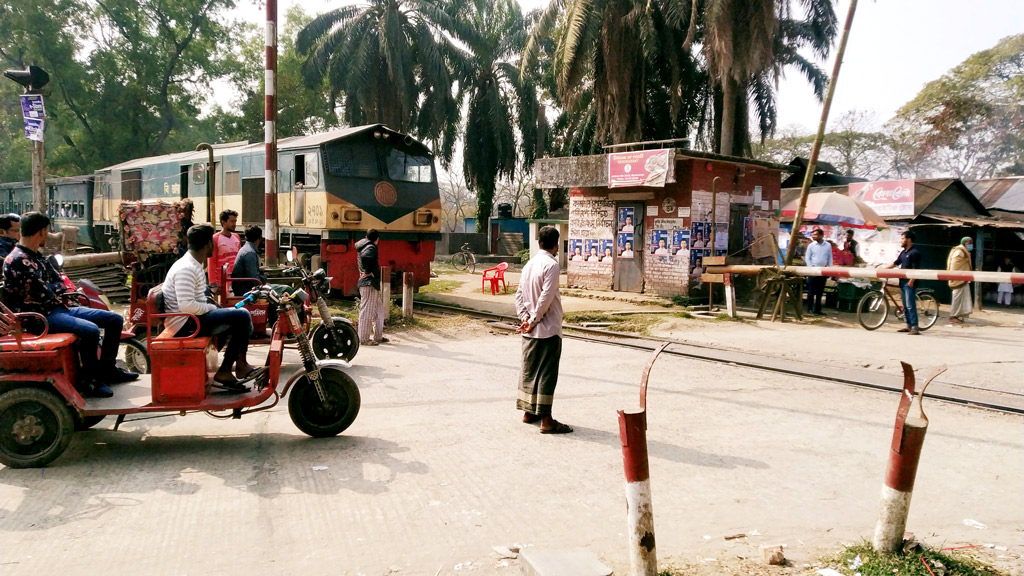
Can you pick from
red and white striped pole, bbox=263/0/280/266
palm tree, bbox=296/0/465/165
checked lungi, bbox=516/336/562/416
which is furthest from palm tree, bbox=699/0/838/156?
checked lungi, bbox=516/336/562/416

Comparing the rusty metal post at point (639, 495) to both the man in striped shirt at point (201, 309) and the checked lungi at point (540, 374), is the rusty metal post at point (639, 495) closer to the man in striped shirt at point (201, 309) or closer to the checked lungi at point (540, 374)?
the checked lungi at point (540, 374)

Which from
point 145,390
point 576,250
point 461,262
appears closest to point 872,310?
point 576,250

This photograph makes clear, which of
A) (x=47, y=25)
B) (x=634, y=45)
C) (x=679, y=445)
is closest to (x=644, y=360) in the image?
(x=679, y=445)

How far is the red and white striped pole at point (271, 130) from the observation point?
10.8 metres

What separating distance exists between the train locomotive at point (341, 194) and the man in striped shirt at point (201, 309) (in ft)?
26.0

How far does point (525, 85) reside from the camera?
118 ft

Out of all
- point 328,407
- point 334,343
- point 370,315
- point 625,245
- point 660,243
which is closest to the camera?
point 328,407

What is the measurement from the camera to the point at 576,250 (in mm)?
18797

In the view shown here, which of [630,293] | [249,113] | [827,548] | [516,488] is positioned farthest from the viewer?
[249,113]

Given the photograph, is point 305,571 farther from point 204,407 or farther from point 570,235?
point 570,235

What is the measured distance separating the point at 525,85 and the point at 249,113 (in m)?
16.0

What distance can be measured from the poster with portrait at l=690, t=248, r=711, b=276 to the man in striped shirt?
476 inches

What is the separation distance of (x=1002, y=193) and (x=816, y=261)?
38.0 feet

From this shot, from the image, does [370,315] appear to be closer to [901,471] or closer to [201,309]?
[201,309]
